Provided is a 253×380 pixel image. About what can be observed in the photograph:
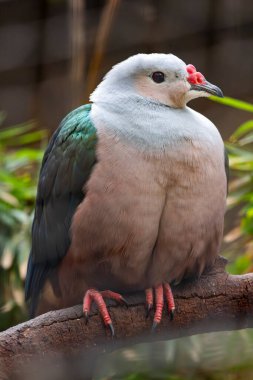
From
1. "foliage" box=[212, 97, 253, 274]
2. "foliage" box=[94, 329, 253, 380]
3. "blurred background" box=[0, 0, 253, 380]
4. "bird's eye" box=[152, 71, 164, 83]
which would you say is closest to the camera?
"bird's eye" box=[152, 71, 164, 83]

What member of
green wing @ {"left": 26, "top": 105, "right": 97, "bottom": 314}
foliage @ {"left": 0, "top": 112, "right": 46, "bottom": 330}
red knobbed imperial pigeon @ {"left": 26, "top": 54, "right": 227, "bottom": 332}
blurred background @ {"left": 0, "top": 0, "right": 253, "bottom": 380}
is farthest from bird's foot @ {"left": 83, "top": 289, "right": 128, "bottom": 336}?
foliage @ {"left": 0, "top": 112, "right": 46, "bottom": 330}

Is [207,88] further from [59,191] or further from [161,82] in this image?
[59,191]

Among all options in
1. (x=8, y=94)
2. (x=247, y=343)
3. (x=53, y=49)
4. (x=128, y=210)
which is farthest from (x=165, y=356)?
(x=8, y=94)

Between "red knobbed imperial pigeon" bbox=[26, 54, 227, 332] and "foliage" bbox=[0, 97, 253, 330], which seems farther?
"foliage" bbox=[0, 97, 253, 330]

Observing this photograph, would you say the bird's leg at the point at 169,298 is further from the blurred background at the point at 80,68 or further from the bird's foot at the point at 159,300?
the blurred background at the point at 80,68

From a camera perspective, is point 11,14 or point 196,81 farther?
point 11,14

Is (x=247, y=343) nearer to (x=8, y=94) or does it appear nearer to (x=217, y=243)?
(x=217, y=243)

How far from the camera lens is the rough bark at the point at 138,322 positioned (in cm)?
160

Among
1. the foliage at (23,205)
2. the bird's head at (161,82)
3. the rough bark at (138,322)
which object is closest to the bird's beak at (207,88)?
the bird's head at (161,82)

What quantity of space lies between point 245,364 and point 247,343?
206 mm

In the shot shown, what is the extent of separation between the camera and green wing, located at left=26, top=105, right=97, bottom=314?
Answer: 5.83 ft

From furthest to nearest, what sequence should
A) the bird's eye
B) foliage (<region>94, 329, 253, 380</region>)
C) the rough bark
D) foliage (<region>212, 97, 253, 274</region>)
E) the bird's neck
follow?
foliage (<region>212, 97, 253, 274</region>)
foliage (<region>94, 329, 253, 380</region>)
the bird's eye
the bird's neck
the rough bark

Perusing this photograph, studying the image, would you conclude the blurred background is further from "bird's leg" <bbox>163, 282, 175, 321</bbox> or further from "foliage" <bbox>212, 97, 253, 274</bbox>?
"bird's leg" <bbox>163, 282, 175, 321</bbox>

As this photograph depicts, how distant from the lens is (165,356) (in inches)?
87.9
